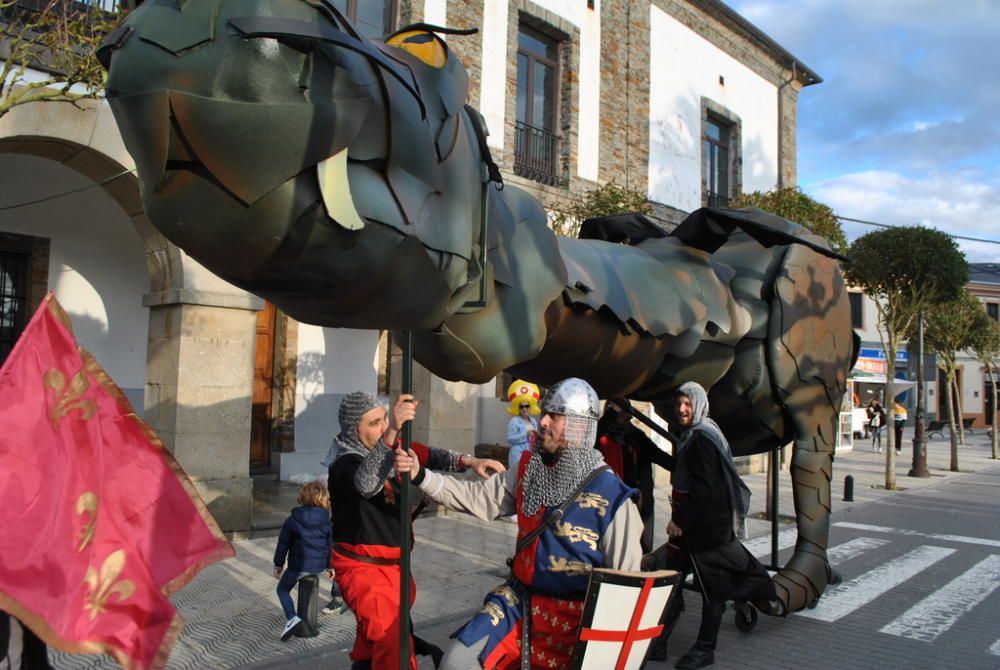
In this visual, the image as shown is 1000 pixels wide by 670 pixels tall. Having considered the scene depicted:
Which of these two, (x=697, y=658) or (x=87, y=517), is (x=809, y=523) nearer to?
(x=697, y=658)

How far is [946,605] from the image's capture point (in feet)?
19.3

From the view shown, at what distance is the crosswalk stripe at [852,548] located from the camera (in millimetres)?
Answer: 7418

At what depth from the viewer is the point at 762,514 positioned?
391 inches

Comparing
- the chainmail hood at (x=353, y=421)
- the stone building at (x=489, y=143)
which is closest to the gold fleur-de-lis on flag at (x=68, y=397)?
the chainmail hood at (x=353, y=421)

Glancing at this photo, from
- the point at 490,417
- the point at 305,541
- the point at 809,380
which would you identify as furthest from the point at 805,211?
the point at 305,541

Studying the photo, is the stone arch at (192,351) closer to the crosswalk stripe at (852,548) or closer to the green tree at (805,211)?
the crosswalk stripe at (852,548)

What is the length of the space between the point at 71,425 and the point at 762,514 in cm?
881

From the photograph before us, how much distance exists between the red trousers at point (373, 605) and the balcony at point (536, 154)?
27.5 feet

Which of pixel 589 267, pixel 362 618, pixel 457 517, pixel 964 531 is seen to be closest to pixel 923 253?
pixel 964 531

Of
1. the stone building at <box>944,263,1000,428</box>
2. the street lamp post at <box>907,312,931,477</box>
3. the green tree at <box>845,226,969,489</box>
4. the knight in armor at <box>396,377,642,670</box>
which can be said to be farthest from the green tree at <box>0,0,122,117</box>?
the stone building at <box>944,263,1000,428</box>

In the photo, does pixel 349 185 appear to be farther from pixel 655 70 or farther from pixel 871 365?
pixel 871 365

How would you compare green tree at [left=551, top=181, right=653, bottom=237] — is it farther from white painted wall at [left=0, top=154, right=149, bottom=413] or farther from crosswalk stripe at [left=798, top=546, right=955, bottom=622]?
white painted wall at [left=0, top=154, right=149, bottom=413]

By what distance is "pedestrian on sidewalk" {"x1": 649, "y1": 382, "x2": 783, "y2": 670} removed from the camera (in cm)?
440

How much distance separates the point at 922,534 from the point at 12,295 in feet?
34.6
